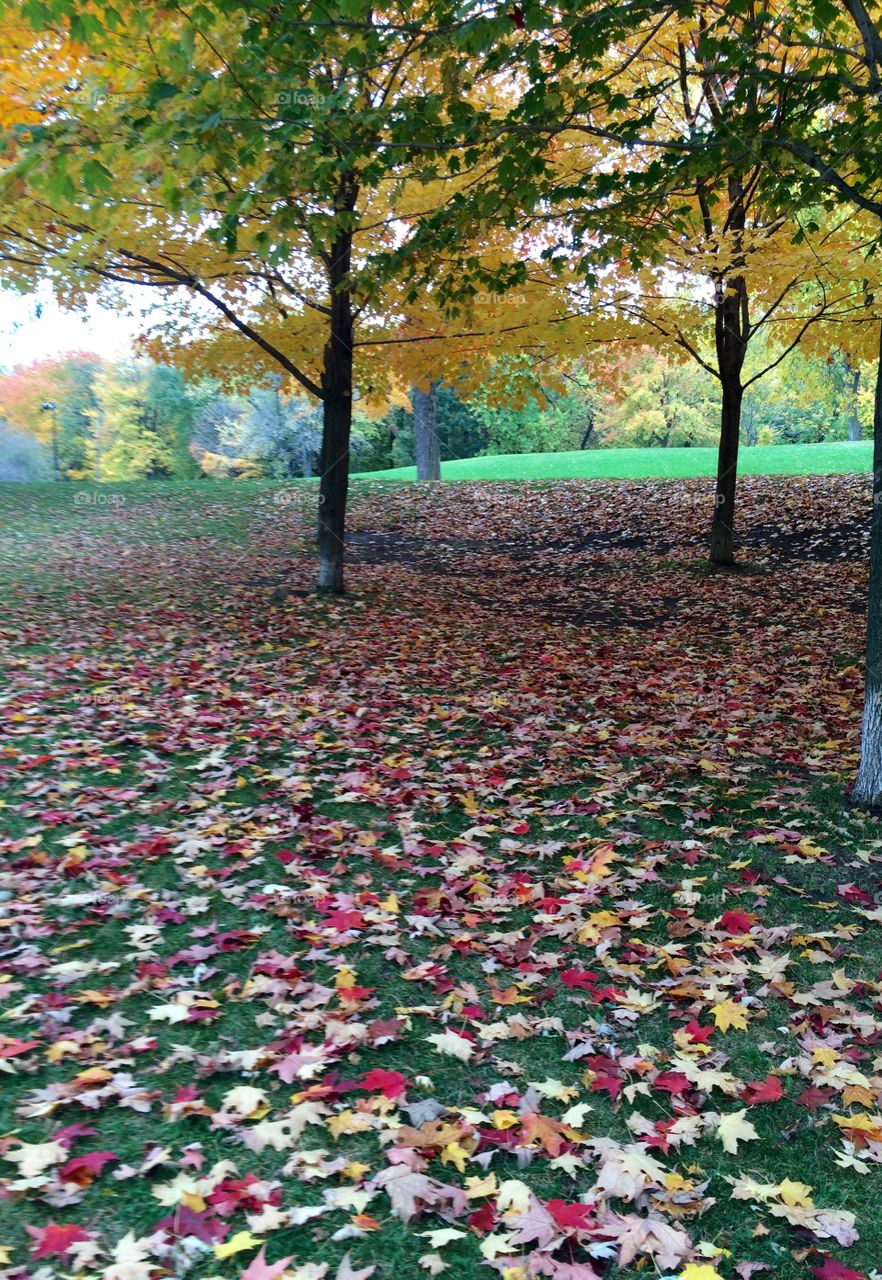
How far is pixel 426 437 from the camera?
24516 millimetres

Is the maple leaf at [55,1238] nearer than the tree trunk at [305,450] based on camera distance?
Yes

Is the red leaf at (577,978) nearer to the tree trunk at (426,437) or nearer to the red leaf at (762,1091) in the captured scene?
the red leaf at (762,1091)

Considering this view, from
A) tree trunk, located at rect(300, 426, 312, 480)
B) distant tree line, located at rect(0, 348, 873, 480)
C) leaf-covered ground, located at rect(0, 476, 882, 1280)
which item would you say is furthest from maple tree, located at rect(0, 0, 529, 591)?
tree trunk, located at rect(300, 426, 312, 480)

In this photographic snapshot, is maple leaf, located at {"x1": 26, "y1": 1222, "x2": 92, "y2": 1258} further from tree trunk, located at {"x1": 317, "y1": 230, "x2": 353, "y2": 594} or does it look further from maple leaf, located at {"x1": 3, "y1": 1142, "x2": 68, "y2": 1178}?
tree trunk, located at {"x1": 317, "y1": 230, "x2": 353, "y2": 594}

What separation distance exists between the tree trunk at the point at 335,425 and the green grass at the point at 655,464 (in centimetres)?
1264

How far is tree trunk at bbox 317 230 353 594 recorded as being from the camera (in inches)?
400

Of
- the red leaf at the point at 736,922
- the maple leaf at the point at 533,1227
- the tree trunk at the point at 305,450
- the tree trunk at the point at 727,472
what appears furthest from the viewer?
the tree trunk at the point at 305,450

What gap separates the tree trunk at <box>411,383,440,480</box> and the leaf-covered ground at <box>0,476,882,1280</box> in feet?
53.9

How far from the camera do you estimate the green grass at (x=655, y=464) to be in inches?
931

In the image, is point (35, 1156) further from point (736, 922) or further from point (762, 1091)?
point (736, 922)

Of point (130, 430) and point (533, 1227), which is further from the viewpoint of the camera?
point (130, 430)

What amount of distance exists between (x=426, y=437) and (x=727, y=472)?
523 inches

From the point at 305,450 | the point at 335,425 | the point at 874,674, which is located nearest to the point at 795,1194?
the point at 874,674

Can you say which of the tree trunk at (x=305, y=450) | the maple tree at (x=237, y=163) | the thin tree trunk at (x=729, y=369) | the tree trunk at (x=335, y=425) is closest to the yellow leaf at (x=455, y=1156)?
the maple tree at (x=237, y=163)
